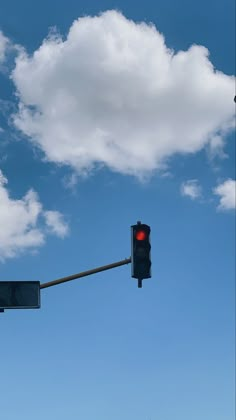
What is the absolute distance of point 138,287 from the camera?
1177 cm

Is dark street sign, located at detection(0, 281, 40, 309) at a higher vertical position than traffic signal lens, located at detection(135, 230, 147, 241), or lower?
lower

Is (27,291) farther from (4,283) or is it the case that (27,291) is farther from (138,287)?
(138,287)

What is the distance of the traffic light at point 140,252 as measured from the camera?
11766 mm

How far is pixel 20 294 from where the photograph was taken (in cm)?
1290

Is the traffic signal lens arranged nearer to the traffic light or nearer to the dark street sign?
the traffic light

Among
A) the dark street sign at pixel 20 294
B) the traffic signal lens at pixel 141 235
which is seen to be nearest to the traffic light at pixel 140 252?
the traffic signal lens at pixel 141 235

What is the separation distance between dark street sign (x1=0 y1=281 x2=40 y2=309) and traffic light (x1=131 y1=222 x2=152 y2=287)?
2.55 metres

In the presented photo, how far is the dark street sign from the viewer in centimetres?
1282

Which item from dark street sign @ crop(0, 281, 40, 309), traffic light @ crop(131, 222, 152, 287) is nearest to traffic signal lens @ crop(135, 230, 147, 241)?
traffic light @ crop(131, 222, 152, 287)

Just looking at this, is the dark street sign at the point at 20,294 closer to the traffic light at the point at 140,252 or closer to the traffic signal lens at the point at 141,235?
the traffic light at the point at 140,252

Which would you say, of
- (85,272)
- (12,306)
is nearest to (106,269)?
(85,272)

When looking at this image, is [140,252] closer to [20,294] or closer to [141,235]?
[141,235]

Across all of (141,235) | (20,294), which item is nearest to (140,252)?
(141,235)

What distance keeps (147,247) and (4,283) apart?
3576 mm
